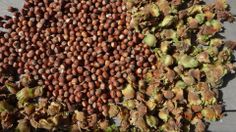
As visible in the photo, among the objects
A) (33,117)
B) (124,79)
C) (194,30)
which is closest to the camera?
(33,117)

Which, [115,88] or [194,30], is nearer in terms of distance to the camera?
[115,88]

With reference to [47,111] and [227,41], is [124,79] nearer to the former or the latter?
[47,111]

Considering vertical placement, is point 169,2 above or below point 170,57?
above

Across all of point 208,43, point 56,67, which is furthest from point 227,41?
point 56,67

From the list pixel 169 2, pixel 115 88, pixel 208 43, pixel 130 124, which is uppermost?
→ pixel 169 2
